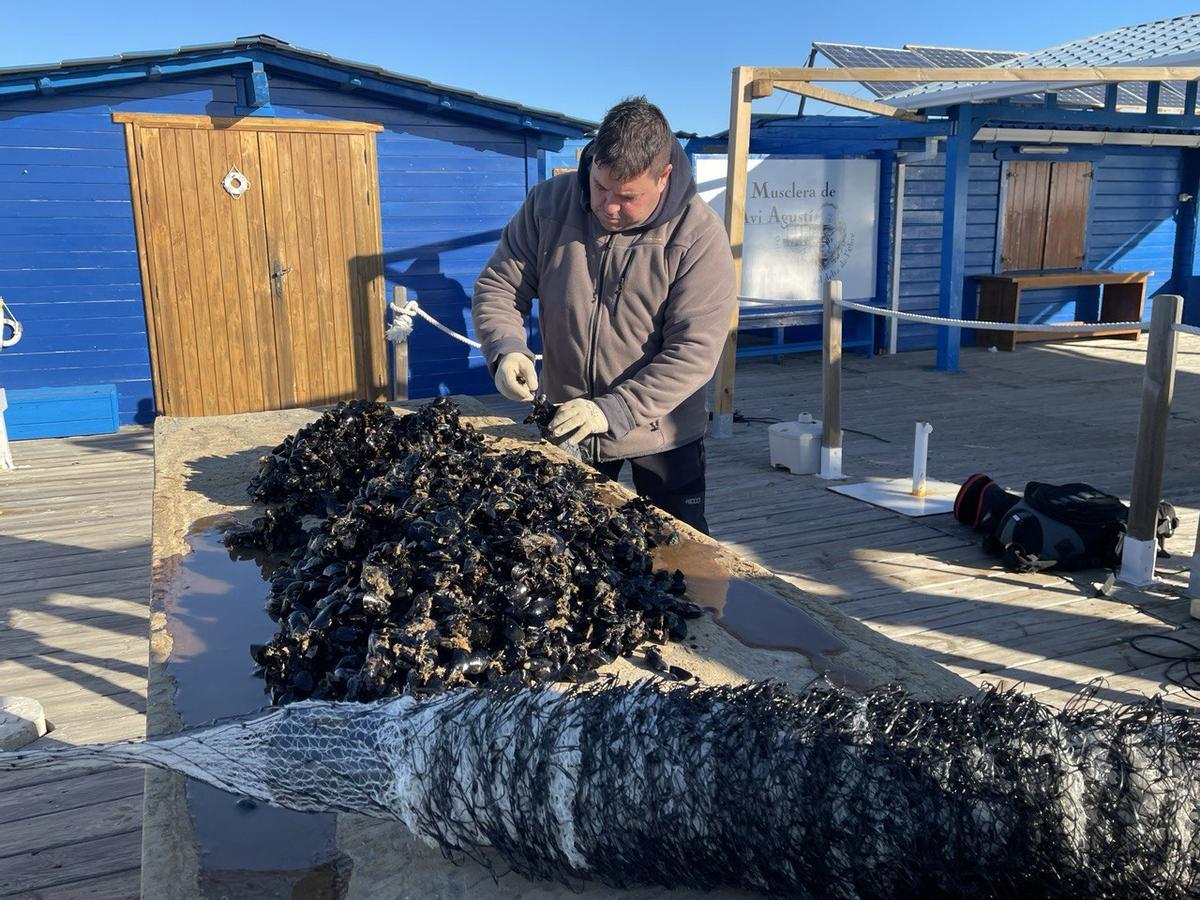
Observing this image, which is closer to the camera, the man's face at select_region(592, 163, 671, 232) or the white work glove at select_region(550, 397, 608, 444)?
the man's face at select_region(592, 163, 671, 232)

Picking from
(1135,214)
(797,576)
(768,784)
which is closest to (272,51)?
(797,576)

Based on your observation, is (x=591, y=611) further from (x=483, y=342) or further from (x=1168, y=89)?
(x=1168, y=89)

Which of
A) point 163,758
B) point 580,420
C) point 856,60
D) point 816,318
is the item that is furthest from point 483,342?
point 856,60

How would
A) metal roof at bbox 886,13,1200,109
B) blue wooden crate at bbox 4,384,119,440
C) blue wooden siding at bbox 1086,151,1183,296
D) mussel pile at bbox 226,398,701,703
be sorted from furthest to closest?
blue wooden siding at bbox 1086,151,1183,296 < metal roof at bbox 886,13,1200,109 < blue wooden crate at bbox 4,384,119,440 < mussel pile at bbox 226,398,701,703

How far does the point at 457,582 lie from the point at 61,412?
8.86 m

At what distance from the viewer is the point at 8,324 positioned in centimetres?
921

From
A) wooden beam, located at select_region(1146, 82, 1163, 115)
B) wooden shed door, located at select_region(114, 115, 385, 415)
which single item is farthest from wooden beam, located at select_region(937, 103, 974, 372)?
wooden shed door, located at select_region(114, 115, 385, 415)

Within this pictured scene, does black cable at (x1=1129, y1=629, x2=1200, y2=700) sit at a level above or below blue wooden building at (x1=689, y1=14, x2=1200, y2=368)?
below

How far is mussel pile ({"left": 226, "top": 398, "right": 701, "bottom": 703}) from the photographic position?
2.10 metres

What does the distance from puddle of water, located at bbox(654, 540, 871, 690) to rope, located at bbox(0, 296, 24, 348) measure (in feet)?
25.6

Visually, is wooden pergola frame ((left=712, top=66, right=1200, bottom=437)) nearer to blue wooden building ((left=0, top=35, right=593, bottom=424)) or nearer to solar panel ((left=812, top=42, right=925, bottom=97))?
blue wooden building ((left=0, top=35, right=593, bottom=424))

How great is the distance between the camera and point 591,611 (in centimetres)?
237

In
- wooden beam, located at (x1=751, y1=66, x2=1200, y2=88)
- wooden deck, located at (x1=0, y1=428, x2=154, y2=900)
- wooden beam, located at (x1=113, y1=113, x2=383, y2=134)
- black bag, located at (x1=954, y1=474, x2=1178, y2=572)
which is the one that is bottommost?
wooden deck, located at (x1=0, y1=428, x2=154, y2=900)

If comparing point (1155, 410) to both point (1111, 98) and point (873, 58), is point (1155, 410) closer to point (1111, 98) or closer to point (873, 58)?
point (1111, 98)
